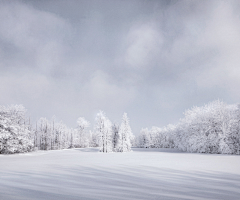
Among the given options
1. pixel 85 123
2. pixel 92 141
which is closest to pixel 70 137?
pixel 85 123

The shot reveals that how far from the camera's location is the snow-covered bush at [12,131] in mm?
32106

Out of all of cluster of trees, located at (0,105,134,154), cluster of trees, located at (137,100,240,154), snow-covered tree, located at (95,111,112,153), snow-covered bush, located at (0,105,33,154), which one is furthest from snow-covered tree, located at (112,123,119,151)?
snow-covered bush, located at (0,105,33,154)

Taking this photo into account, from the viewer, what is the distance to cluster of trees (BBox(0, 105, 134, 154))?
3312cm

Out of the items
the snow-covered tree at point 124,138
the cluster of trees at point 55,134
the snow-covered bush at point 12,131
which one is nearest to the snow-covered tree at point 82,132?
the cluster of trees at point 55,134

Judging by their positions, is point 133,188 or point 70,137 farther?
point 70,137

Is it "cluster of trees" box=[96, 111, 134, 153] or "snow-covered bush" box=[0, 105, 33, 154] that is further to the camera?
"cluster of trees" box=[96, 111, 134, 153]

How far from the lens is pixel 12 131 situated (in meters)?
33.3

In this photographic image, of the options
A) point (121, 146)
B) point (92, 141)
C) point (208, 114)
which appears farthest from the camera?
point (92, 141)

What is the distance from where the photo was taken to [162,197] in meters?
5.37

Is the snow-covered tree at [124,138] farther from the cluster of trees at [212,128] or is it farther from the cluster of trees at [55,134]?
the cluster of trees at [212,128]

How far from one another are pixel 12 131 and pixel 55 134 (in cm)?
4647

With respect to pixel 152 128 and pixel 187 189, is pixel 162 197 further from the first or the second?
pixel 152 128

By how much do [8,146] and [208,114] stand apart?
148 ft

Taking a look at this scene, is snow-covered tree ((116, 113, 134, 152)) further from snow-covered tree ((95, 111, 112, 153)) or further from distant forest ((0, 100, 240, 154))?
snow-covered tree ((95, 111, 112, 153))
